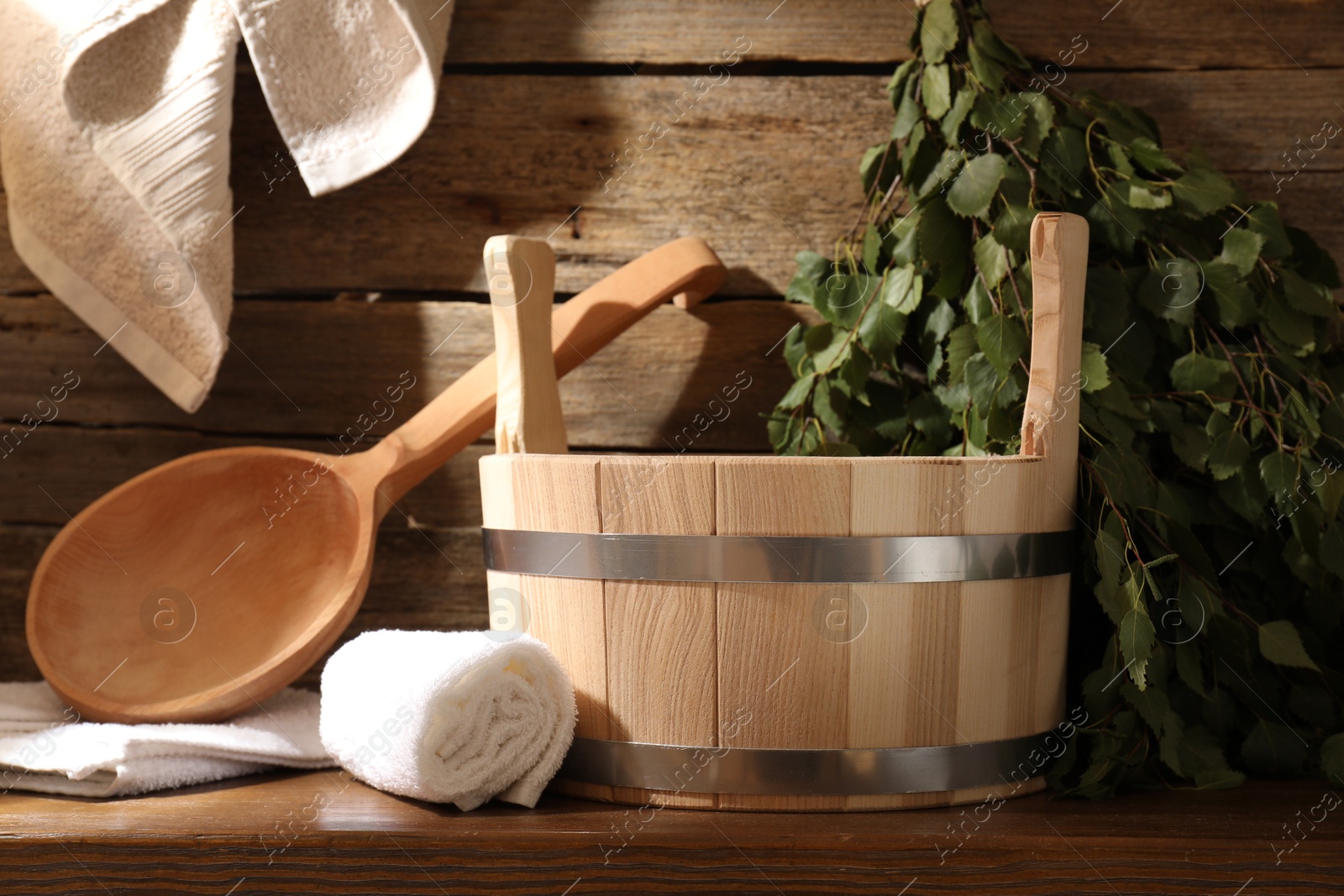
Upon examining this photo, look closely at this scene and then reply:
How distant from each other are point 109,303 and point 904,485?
859mm

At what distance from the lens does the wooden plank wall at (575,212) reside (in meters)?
1.13

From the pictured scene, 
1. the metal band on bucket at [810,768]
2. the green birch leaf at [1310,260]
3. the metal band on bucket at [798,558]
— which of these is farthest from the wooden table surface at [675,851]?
the green birch leaf at [1310,260]

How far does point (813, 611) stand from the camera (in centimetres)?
72

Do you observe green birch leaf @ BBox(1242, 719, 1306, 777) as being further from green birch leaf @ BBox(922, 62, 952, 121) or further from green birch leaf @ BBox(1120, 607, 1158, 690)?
green birch leaf @ BBox(922, 62, 952, 121)

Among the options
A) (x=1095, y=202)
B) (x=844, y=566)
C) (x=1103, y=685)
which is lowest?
(x=1103, y=685)

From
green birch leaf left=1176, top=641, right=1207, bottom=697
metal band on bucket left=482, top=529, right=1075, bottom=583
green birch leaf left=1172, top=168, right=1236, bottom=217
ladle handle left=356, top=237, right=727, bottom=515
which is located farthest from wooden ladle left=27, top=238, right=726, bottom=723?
green birch leaf left=1176, top=641, right=1207, bottom=697

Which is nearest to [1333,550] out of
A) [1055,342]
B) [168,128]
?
[1055,342]

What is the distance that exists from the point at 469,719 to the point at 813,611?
26 cm

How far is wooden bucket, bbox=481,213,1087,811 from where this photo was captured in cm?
72

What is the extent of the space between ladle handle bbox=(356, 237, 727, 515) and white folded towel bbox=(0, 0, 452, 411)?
0.24 metres

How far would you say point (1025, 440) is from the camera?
79cm

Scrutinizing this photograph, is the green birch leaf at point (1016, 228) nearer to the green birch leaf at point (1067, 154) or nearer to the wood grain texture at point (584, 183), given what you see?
the green birch leaf at point (1067, 154)

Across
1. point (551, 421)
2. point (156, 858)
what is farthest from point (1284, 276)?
point (156, 858)

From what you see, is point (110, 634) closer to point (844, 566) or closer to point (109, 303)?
point (109, 303)
